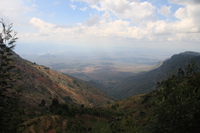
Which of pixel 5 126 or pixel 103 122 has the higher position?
pixel 5 126

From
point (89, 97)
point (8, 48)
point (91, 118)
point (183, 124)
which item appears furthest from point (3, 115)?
point (89, 97)

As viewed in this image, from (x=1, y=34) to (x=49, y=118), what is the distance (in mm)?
29232

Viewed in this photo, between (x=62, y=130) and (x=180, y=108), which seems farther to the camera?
(x=62, y=130)

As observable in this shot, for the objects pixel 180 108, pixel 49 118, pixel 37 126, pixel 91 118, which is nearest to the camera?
pixel 180 108

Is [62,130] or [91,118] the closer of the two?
[62,130]

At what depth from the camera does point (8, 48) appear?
12.9m

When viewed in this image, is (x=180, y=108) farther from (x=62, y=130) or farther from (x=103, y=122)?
(x=103, y=122)

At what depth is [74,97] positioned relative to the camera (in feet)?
363

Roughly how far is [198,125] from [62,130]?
30.0m

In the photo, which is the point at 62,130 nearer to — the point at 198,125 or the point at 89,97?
the point at 198,125

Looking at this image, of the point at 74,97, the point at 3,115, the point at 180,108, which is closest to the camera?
the point at 3,115

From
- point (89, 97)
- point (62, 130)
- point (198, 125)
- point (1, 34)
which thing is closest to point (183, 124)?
point (198, 125)

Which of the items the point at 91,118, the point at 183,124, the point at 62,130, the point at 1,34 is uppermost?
the point at 1,34

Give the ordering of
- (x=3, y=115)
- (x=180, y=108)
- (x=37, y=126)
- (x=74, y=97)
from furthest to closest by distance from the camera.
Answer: (x=74, y=97) < (x=37, y=126) < (x=180, y=108) < (x=3, y=115)
